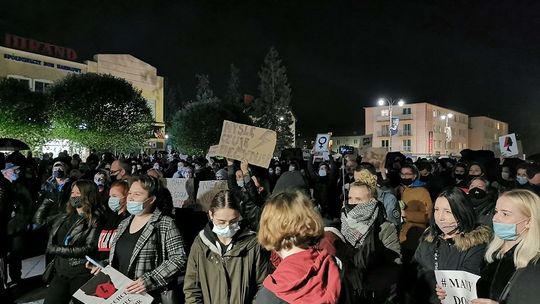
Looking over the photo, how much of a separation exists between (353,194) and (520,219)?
1751 millimetres

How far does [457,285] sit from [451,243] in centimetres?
51

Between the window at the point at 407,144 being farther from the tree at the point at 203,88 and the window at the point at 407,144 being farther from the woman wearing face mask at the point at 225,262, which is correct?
the woman wearing face mask at the point at 225,262

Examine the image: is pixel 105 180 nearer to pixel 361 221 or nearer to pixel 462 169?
pixel 361 221

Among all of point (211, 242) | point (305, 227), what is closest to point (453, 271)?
point (305, 227)

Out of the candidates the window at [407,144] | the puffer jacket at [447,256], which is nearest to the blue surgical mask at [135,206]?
the puffer jacket at [447,256]

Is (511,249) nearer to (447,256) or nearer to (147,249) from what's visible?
(447,256)

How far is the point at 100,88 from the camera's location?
36000 mm

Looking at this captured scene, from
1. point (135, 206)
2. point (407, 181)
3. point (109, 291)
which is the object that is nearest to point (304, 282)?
point (109, 291)

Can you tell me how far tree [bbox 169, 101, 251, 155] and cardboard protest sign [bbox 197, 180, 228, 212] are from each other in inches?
1710

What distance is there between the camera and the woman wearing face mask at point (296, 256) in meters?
2.43

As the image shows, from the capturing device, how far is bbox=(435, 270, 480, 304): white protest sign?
3518mm

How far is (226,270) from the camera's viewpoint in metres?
3.75

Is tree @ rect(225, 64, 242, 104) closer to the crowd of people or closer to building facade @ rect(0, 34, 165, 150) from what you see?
building facade @ rect(0, 34, 165, 150)

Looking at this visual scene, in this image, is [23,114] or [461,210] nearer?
[461,210]
